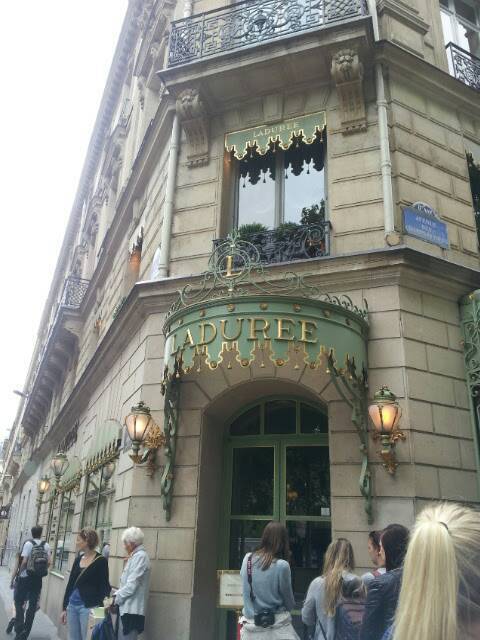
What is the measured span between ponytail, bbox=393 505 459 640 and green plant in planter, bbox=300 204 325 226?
8105 millimetres

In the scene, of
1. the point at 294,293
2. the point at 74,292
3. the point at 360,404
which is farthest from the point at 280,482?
the point at 74,292

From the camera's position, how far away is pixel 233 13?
1099 cm

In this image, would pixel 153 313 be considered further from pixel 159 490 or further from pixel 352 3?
pixel 352 3

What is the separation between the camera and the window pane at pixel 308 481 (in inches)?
324

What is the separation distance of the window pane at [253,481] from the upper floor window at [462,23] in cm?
925

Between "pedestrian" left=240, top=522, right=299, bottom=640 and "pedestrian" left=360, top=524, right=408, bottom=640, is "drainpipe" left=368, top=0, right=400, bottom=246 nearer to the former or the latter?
"pedestrian" left=240, top=522, right=299, bottom=640

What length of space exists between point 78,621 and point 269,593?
11.8ft

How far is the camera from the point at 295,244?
9.06 m

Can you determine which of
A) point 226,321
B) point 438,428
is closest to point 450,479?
point 438,428

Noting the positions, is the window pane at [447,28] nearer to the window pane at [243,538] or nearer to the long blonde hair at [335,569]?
the window pane at [243,538]

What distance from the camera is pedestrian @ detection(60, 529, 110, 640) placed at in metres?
7.38

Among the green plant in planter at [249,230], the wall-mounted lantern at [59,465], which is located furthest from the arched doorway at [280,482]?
the wall-mounted lantern at [59,465]

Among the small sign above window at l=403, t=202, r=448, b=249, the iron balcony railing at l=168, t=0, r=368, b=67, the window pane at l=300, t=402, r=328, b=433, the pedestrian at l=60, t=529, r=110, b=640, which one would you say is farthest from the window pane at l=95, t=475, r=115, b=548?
the iron balcony railing at l=168, t=0, r=368, b=67

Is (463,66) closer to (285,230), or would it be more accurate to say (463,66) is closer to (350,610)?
(285,230)
